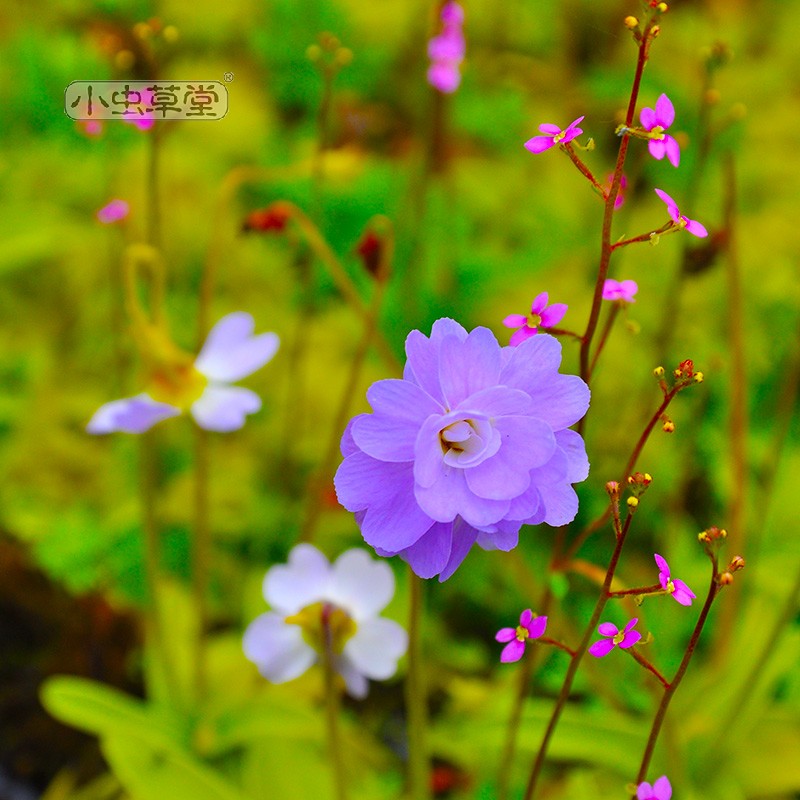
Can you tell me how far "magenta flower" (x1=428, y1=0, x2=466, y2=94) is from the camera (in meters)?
0.80

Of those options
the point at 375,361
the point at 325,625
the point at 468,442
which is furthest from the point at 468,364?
the point at 375,361

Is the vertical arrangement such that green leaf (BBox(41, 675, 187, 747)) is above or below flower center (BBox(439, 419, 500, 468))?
below

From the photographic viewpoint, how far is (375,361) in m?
1.05

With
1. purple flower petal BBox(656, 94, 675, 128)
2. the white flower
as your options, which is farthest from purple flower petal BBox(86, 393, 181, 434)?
purple flower petal BBox(656, 94, 675, 128)

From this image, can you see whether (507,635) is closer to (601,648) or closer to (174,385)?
(601,648)

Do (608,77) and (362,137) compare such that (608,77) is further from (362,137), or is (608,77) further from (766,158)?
(362,137)

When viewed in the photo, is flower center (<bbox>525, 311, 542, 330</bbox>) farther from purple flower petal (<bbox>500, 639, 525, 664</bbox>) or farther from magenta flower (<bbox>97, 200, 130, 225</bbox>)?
magenta flower (<bbox>97, 200, 130, 225</bbox>)

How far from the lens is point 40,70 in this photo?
4.33 ft

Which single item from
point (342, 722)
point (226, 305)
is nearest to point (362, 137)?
point (226, 305)

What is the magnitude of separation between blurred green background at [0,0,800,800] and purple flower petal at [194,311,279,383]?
0.21ft

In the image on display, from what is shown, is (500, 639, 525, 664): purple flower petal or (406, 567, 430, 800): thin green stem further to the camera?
(406, 567, 430, 800): thin green stem

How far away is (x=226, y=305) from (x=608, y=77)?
0.69m

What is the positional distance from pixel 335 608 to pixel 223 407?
0.51 ft

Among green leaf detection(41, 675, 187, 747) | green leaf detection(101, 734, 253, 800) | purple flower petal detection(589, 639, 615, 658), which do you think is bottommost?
green leaf detection(101, 734, 253, 800)
